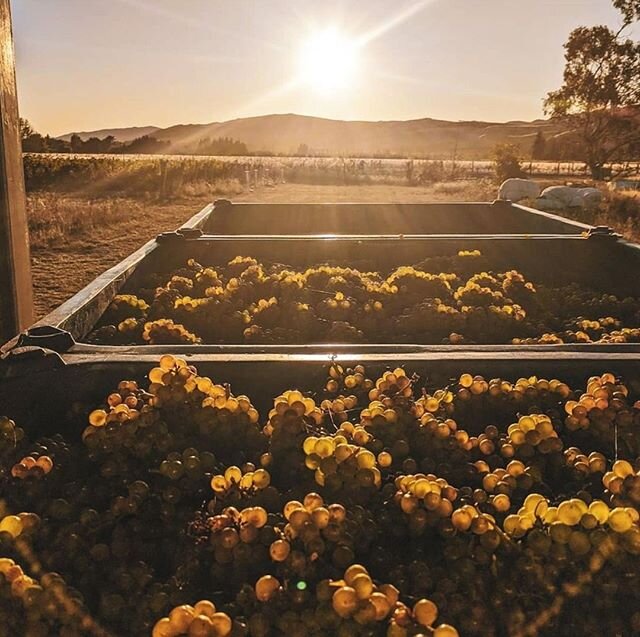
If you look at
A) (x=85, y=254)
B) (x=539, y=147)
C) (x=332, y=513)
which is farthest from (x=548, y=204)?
(x=539, y=147)

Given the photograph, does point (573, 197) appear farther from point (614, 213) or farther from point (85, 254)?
point (85, 254)

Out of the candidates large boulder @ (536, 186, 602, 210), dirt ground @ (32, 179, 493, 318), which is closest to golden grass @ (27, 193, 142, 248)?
dirt ground @ (32, 179, 493, 318)

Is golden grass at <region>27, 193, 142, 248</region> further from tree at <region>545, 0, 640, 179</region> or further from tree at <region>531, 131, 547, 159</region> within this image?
tree at <region>531, 131, 547, 159</region>

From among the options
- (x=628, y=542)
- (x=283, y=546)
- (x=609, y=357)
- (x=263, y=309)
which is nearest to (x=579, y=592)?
(x=628, y=542)

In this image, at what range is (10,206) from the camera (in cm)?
286

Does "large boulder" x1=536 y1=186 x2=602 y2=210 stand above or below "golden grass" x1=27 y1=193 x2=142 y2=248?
above

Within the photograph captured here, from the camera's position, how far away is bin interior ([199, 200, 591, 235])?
671 cm

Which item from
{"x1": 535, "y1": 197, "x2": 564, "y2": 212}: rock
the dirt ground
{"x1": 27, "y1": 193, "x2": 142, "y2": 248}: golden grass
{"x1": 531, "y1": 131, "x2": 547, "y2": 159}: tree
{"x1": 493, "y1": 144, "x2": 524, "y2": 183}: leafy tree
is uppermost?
{"x1": 531, "y1": 131, "x2": 547, "y2": 159}: tree

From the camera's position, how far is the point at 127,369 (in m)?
2.12

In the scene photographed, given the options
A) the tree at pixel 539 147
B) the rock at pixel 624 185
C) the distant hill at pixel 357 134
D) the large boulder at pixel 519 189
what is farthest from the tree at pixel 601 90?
the distant hill at pixel 357 134

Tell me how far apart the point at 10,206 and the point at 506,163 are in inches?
1020

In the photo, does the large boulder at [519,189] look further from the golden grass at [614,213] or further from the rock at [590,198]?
the golden grass at [614,213]

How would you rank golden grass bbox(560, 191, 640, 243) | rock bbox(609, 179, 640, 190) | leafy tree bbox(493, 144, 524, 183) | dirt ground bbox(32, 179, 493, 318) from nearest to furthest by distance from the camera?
dirt ground bbox(32, 179, 493, 318), golden grass bbox(560, 191, 640, 243), rock bbox(609, 179, 640, 190), leafy tree bbox(493, 144, 524, 183)

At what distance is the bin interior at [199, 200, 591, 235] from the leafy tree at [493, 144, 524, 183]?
20.8 m
